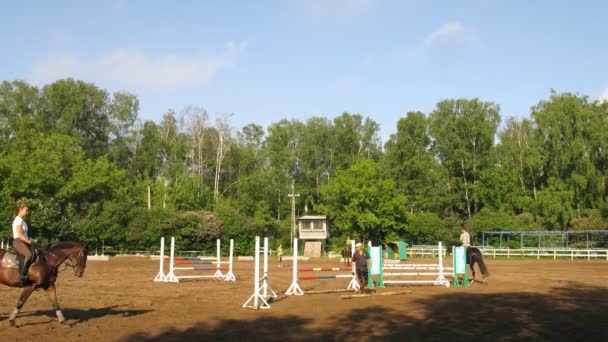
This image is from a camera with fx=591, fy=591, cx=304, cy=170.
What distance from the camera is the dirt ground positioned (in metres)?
11.1

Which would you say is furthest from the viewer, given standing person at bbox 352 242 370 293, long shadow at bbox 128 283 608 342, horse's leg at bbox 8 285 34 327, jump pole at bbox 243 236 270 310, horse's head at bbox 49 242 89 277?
standing person at bbox 352 242 370 293

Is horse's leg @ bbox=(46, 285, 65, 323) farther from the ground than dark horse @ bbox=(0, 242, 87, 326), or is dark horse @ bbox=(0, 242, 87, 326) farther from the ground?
dark horse @ bbox=(0, 242, 87, 326)

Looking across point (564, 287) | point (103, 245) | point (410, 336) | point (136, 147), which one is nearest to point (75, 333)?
point (410, 336)

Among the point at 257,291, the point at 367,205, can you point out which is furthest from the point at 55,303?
the point at 367,205

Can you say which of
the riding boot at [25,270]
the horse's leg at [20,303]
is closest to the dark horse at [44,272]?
the horse's leg at [20,303]

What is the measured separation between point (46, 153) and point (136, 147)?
18997 millimetres

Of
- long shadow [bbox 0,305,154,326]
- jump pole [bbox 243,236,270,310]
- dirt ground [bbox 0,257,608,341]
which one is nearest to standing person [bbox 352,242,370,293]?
dirt ground [bbox 0,257,608,341]

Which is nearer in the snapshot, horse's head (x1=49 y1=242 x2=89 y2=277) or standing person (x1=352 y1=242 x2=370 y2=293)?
horse's head (x1=49 y1=242 x2=89 y2=277)

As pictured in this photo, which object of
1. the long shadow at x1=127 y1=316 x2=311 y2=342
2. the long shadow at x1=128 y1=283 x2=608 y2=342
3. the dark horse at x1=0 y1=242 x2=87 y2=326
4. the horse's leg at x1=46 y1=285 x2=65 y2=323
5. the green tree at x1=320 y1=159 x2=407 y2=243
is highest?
the green tree at x1=320 y1=159 x2=407 y2=243

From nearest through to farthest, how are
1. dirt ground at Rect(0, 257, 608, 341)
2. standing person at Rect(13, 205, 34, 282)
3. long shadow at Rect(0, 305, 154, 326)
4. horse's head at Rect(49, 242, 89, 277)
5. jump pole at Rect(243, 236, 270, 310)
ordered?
dirt ground at Rect(0, 257, 608, 341) → standing person at Rect(13, 205, 34, 282) → horse's head at Rect(49, 242, 89, 277) → long shadow at Rect(0, 305, 154, 326) → jump pole at Rect(243, 236, 270, 310)

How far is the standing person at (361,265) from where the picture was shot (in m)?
18.6

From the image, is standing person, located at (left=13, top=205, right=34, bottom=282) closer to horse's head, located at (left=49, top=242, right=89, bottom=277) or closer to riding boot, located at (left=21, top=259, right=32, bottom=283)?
riding boot, located at (left=21, top=259, right=32, bottom=283)

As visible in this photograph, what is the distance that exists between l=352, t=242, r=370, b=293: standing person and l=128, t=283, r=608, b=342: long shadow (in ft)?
9.43

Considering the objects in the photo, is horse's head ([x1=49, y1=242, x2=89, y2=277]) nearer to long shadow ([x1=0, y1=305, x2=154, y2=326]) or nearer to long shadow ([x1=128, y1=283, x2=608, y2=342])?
long shadow ([x1=0, y1=305, x2=154, y2=326])
